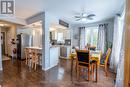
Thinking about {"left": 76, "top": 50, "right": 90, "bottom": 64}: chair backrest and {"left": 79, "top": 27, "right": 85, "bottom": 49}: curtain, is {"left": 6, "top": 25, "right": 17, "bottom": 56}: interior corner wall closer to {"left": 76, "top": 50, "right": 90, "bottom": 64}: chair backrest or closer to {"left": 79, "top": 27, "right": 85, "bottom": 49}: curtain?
{"left": 79, "top": 27, "right": 85, "bottom": 49}: curtain

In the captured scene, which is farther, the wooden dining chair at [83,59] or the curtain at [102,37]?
the curtain at [102,37]

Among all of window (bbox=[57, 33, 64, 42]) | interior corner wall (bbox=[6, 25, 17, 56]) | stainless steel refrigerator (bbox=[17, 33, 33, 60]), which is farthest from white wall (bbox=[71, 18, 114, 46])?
interior corner wall (bbox=[6, 25, 17, 56])

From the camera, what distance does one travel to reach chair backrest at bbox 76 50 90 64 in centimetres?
354

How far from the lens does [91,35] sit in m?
7.18

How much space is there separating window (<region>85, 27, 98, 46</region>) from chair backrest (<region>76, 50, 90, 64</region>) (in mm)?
3471

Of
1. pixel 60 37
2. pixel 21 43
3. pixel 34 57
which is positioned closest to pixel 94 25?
pixel 60 37

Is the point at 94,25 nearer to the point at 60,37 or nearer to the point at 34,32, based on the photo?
the point at 60,37

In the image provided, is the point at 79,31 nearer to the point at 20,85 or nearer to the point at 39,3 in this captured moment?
the point at 39,3

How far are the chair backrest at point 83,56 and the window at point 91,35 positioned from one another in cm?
347

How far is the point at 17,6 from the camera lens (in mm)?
4203

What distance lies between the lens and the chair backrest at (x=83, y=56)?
3541 millimetres

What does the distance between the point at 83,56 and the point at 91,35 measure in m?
3.81

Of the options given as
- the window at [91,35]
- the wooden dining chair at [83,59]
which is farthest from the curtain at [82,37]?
the wooden dining chair at [83,59]

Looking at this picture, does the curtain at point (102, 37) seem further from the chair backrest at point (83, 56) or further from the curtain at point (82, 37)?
the chair backrest at point (83, 56)
